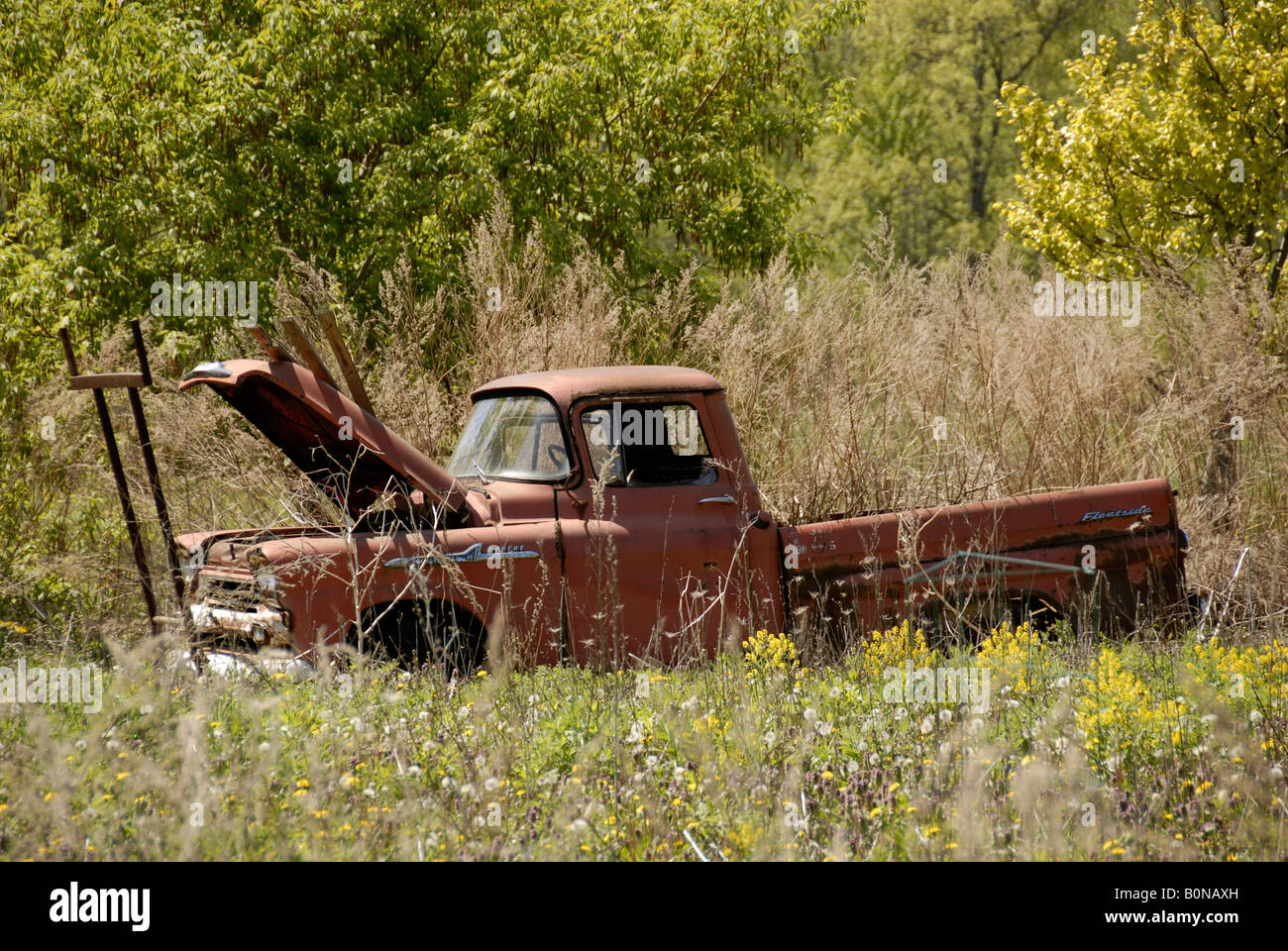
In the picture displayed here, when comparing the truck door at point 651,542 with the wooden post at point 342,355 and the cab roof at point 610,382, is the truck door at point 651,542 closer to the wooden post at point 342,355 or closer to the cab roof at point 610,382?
the cab roof at point 610,382

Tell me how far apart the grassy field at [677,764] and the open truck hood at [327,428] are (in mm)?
1034

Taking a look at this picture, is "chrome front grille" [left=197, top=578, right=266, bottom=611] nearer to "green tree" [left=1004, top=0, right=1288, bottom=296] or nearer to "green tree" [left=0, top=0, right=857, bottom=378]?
"green tree" [left=0, top=0, right=857, bottom=378]

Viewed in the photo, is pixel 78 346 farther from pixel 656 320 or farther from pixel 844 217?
pixel 844 217

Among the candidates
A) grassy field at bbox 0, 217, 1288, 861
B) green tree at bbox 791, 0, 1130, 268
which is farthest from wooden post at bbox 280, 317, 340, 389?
green tree at bbox 791, 0, 1130, 268

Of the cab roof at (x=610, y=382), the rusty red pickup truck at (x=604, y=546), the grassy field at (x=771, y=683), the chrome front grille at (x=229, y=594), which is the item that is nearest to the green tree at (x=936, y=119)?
the grassy field at (x=771, y=683)

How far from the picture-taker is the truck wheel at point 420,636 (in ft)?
16.7

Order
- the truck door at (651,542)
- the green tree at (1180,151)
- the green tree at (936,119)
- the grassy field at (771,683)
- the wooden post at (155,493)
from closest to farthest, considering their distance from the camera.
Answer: the grassy field at (771,683) → the wooden post at (155,493) → the truck door at (651,542) → the green tree at (1180,151) → the green tree at (936,119)

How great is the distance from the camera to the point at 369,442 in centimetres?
523

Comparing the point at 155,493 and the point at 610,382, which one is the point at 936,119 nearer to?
the point at 610,382

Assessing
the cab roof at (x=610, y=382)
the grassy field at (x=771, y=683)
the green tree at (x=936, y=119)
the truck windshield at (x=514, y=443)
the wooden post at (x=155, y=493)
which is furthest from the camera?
the green tree at (x=936, y=119)

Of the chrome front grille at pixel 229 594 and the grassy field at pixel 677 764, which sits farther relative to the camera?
the chrome front grille at pixel 229 594

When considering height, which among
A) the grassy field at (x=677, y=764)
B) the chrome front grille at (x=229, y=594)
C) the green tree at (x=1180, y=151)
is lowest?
the grassy field at (x=677, y=764)

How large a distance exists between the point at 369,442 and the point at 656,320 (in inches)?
200

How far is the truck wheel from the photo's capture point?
508 centimetres
